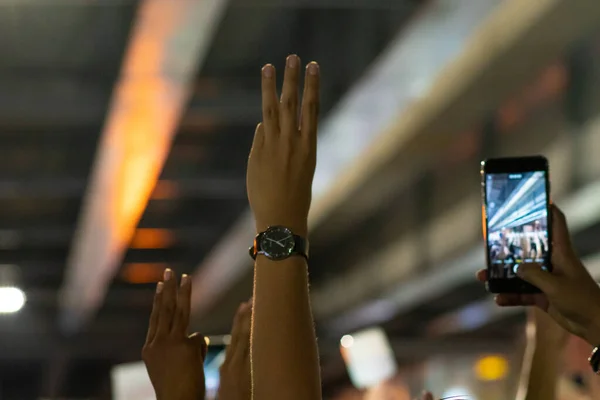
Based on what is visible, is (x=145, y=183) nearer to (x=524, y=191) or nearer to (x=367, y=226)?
(x=367, y=226)

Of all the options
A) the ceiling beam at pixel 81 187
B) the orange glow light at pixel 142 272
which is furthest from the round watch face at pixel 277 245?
the orange glow light at pixel 142 272

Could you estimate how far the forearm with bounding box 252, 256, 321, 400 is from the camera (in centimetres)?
126

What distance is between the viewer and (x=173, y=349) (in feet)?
5.82

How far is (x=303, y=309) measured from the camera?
1.30 meters

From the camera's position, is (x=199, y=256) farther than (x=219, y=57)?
Yes

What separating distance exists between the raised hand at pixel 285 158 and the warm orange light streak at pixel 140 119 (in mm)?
2061

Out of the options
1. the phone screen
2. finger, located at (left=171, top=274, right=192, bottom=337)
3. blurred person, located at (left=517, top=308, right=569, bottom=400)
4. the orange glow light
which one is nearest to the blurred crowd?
blurred person, located at (left=517, top=308, right=569, bottom=400)

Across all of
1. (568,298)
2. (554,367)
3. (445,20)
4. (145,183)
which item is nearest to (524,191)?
(568,298)

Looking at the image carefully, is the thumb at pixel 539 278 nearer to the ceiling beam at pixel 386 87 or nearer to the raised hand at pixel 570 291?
the raised hand at pixel 570 291

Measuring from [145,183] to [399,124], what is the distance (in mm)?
1880

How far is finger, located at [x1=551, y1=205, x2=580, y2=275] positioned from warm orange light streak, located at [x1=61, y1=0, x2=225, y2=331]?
196cm

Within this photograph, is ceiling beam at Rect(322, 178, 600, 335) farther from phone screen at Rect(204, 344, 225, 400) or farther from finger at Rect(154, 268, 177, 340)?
finger at Rect(154, 268, 177, 340)

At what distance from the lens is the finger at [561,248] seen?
5.08 ft

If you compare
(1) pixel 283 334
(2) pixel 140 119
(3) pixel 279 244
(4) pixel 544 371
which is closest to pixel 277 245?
(3) pixel 279 244
